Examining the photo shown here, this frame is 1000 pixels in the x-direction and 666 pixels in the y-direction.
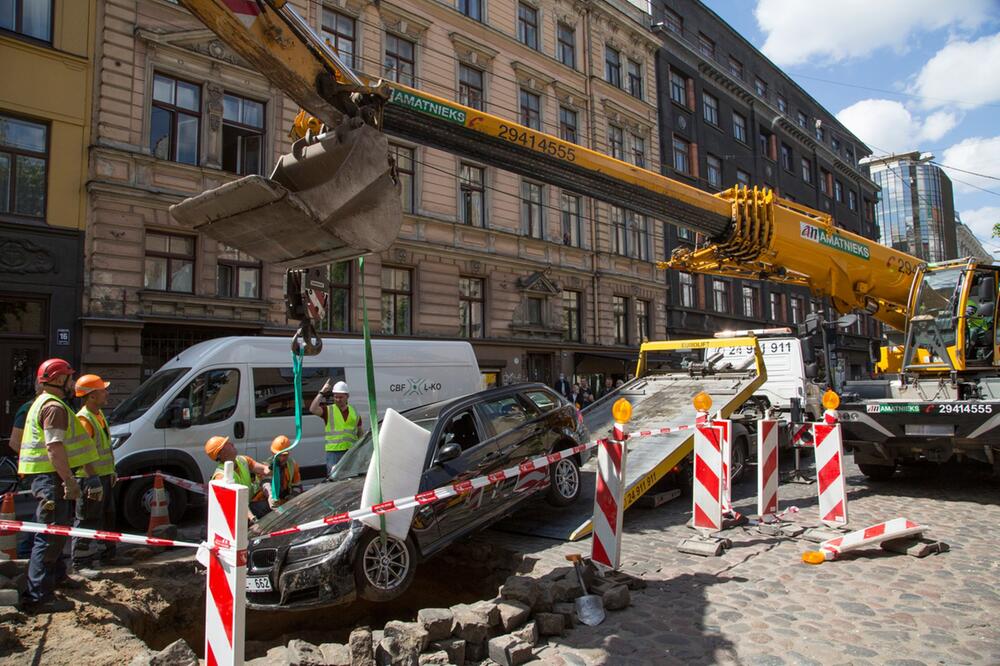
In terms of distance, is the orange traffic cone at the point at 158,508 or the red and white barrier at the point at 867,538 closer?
the red and white barrier at the point at 867,538

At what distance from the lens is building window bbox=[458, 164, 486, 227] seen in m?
19.5

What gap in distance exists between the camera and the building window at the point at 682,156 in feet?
92.5

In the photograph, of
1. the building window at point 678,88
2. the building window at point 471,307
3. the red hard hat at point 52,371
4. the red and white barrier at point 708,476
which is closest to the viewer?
the red hard hat at point 52,371

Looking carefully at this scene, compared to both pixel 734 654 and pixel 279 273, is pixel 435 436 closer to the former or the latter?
pixel 734 654

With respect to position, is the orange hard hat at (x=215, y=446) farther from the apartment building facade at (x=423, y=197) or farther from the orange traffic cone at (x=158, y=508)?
the apartment building facade at (x=423, y=197)

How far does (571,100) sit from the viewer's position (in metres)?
23.3

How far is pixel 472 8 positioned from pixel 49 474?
64.6 ft

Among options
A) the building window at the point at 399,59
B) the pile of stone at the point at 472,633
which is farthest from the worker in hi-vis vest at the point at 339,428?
the building window at the point at 399,59

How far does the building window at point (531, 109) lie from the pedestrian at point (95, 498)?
18004 mm

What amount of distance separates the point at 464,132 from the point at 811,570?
5.07 meters

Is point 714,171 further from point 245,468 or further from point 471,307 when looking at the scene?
point 245,468

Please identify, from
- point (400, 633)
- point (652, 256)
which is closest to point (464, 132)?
point (400, 633)

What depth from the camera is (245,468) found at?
596 cm

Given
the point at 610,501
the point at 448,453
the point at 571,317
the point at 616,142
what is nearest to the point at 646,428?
the point at 610,501
